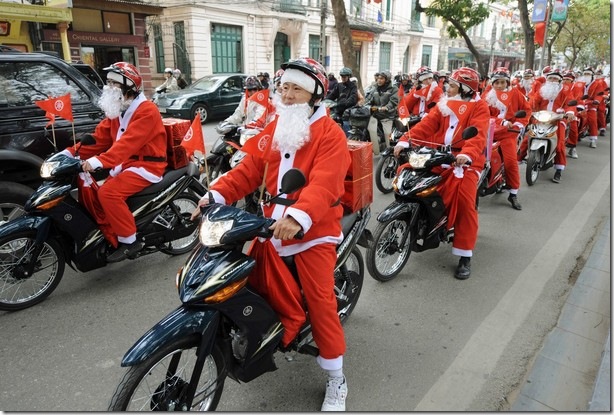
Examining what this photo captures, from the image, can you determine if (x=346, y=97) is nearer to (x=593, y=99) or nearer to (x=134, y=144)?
(x=134, y=144)

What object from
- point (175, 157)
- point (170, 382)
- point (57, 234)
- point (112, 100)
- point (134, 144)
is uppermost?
point (112, 100)

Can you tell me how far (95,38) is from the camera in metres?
16.8

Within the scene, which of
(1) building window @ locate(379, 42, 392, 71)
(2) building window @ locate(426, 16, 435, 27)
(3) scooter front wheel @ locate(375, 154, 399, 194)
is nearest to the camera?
(3) scooter front wheel @ locate(375, 154, 399, 194)

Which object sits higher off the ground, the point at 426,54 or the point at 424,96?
the point at 426,54

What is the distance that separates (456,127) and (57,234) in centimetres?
361

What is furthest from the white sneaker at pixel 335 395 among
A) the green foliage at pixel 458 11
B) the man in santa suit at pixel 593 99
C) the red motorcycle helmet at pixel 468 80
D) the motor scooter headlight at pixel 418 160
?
the green foliage at pixel 458 11

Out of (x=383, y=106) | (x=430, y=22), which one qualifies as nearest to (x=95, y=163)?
(x=383, y=106)

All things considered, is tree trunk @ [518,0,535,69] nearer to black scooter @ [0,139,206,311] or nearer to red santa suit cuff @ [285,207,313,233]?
black scooter @ [0,139,206,311]

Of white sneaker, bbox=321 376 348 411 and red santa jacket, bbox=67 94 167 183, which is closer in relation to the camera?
white sneaker, bbox=321 376 348 411

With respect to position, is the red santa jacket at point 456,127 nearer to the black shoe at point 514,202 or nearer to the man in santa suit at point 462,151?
the man in santa suit at point 462,151

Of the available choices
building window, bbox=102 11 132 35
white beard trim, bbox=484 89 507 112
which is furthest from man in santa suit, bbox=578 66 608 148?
building window, bbox=102 11 132 35

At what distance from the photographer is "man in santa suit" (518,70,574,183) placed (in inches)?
313

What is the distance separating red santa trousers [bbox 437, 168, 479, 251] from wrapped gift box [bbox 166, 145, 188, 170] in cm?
249

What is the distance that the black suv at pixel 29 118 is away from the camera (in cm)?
419
